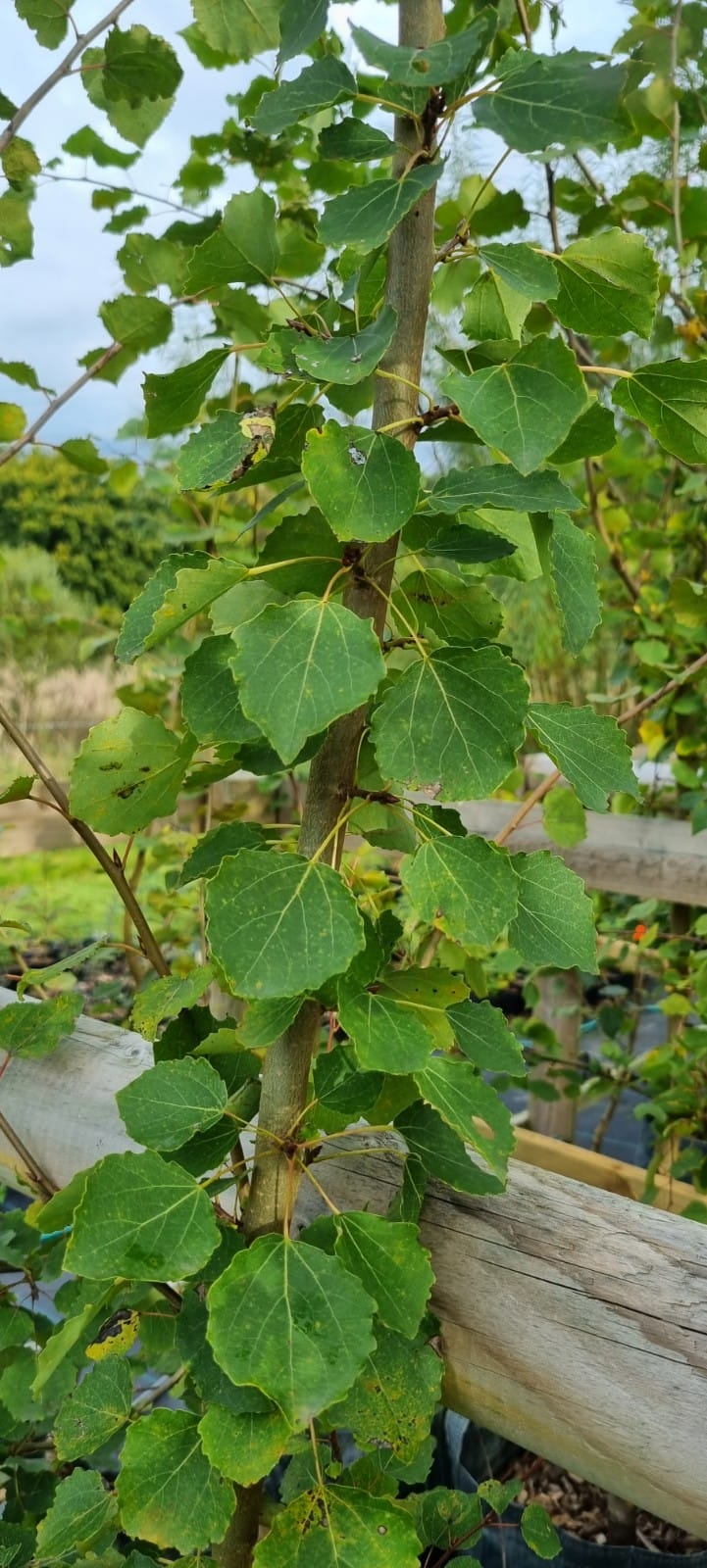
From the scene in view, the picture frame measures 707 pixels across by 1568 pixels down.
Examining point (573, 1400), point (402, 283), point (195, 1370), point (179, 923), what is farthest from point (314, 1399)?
point (179, 923)

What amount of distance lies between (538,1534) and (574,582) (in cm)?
65

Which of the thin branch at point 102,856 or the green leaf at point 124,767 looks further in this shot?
the thin branch at point 102,856

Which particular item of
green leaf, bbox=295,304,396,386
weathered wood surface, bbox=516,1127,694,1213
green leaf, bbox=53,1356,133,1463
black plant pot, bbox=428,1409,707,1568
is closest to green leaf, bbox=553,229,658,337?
green leaf, bbox=295,304,396,386

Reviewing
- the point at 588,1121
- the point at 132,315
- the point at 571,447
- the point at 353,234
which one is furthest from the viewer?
the point at 588,1121

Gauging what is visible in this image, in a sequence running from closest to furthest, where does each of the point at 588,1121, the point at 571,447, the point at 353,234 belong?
the point at 353,234
the point at 571,447
the point at 588,1121

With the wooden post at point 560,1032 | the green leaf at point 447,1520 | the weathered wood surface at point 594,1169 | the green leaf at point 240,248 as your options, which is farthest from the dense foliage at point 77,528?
the green leaf at point 447,1520

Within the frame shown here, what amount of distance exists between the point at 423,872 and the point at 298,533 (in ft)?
0.66

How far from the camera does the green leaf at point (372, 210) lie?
466mm

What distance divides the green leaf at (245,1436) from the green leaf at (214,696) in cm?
33

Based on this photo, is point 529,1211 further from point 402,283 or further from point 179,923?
point 179,923

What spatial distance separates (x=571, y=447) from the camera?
0.58 m

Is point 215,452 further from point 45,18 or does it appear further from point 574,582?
point 45,18

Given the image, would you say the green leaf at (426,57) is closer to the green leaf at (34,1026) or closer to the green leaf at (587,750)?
the green leaf at (587,750)

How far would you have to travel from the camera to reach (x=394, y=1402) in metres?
0.56
